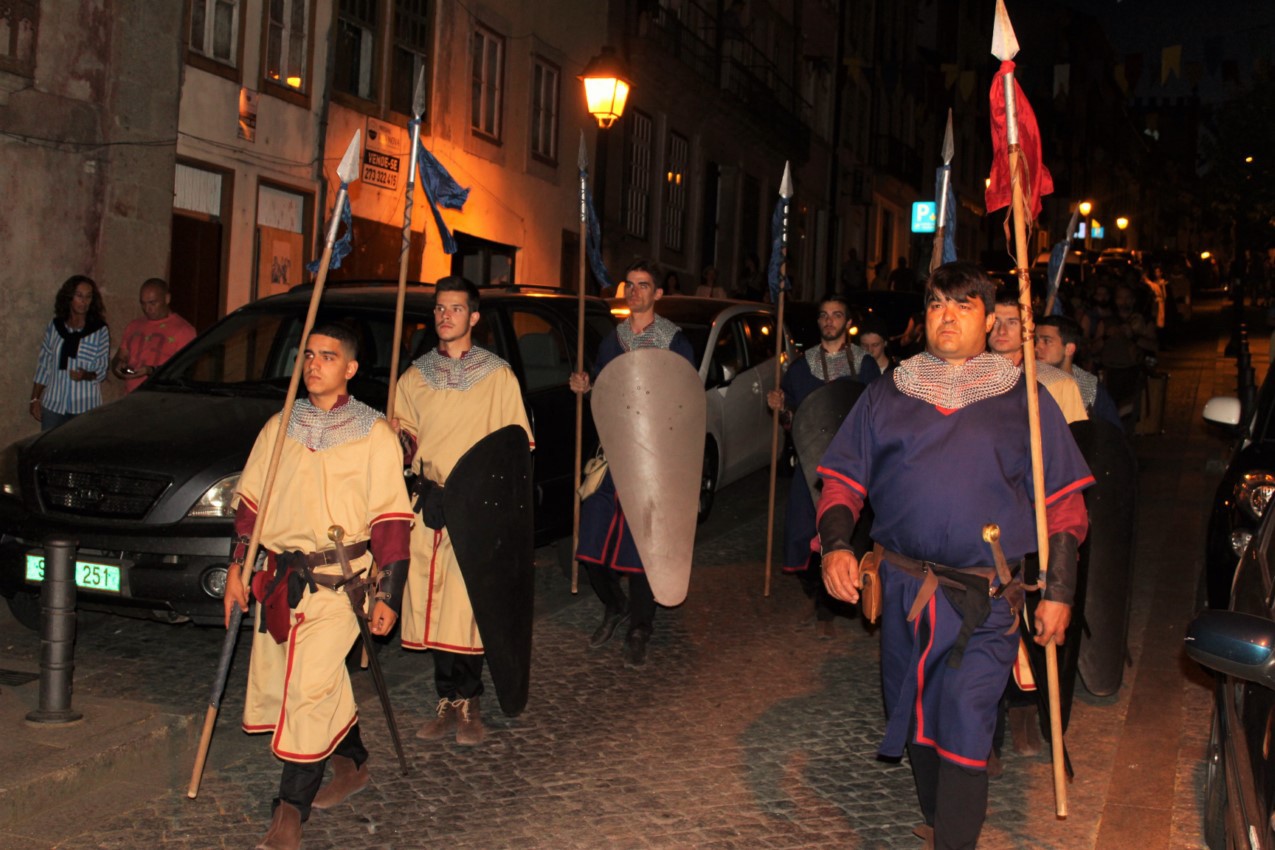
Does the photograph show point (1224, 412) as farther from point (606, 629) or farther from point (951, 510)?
point (951, 510)

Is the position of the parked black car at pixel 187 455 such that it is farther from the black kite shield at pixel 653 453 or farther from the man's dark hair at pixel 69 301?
the man's dark hair at pixel 69 301

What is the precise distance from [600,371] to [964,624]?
379 cm

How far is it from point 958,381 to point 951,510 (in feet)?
1.28

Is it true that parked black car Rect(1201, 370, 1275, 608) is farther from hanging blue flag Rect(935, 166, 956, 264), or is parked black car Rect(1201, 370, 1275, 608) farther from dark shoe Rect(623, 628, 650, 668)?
dark shoe Rect(623, 628, 650, 668)

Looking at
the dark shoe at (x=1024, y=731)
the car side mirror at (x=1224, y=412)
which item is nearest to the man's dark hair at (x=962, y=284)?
the dark shoe at (x=1024, y=731)

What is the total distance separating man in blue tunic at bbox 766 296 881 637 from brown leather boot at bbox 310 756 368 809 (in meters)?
3.44

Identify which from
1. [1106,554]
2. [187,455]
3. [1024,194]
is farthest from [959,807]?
[187,455]

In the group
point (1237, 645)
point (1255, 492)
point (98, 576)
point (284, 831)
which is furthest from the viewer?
point (1255, 492)

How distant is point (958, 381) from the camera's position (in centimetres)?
439

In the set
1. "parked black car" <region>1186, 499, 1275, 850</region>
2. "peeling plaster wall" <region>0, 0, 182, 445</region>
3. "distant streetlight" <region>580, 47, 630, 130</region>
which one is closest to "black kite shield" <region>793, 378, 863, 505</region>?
"parked black car" <region>1186, 499, 1275, 850</region>

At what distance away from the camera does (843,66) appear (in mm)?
38844

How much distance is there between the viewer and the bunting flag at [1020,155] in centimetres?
493

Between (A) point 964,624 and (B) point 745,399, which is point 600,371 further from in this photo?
(B) point 745,399

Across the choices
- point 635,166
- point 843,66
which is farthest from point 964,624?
point 843,66
